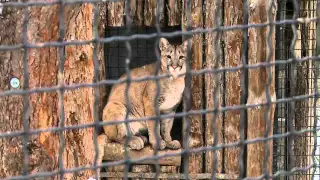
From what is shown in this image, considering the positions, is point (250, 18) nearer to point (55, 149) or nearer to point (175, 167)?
point (175, 167)

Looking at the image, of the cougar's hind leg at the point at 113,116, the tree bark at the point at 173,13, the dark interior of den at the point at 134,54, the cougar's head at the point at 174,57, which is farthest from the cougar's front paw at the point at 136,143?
the tree bark at the point at 173,13

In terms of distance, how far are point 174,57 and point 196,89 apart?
0.37 metres

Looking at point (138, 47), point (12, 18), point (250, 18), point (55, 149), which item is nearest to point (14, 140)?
point (55, 149)

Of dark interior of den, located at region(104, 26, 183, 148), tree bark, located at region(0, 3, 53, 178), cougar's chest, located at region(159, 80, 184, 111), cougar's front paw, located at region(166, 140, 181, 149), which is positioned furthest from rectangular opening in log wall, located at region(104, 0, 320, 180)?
tree bark, located at region(0, 3, 53, 178)

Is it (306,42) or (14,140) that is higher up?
(306,42)

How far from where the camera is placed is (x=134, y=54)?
7340 millimetres

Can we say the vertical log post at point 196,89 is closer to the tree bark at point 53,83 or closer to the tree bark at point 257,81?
the tree bark at point 257,81

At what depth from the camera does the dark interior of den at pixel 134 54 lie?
7.00 m

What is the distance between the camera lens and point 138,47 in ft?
23.6

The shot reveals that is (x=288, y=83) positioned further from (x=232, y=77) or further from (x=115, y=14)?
(x=115, y=14)

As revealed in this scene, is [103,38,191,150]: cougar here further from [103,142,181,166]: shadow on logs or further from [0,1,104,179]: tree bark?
[0,1,104,179]: tree bark

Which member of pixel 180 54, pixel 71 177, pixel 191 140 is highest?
pixel 180 54

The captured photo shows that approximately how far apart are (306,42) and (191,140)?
1467 mm

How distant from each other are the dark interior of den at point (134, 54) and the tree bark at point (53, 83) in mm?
1644
